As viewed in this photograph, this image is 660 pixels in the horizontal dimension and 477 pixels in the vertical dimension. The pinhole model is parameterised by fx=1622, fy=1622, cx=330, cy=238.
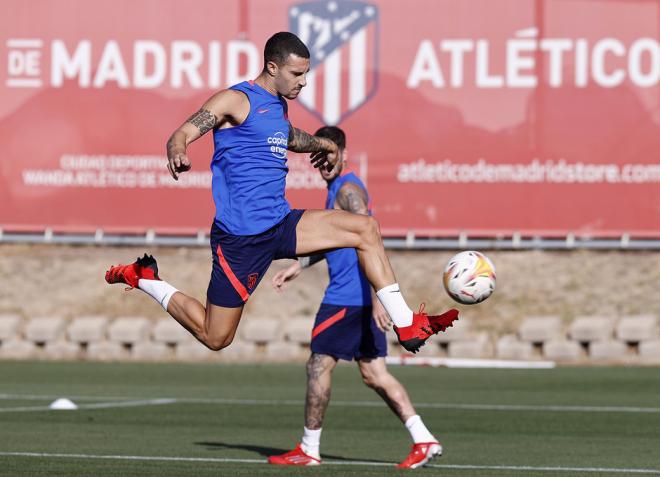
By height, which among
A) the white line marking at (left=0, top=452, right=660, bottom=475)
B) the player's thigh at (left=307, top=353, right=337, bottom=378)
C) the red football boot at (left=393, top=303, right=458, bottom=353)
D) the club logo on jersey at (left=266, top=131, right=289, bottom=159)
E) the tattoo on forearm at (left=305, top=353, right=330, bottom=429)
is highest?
the club logo on jersey at (left=266, top=131, right=289, bottom=159)

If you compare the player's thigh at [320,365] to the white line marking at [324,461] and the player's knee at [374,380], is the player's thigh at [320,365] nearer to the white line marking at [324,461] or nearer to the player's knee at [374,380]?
the player's knee at [374,380]

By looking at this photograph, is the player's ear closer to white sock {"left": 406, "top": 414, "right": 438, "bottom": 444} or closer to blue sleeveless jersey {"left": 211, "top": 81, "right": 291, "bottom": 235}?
blue sleeveless jersey {"left": 211, "top": 81, "right": 291, "bottom": 235}

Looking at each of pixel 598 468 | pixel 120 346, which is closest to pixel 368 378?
pixel 598 468

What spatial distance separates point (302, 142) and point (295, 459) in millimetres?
2666

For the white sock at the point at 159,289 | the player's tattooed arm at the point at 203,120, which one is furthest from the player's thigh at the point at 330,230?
the white sock at the point at 159,289

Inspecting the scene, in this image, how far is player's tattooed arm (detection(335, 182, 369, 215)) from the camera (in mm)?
13062

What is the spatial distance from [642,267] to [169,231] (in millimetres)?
7706

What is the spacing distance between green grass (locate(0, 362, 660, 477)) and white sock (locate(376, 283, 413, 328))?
1483 mm

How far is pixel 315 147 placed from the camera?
12086mm

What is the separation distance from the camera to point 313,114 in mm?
25781

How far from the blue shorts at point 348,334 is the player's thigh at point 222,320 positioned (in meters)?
1.81

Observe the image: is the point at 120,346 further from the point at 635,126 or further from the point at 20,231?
the point at 635,126

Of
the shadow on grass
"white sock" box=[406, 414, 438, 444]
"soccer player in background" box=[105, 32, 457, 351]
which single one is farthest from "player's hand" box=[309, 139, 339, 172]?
the shadow on grass

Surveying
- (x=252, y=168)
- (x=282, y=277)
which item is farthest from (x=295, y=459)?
(x=252, y=168)
